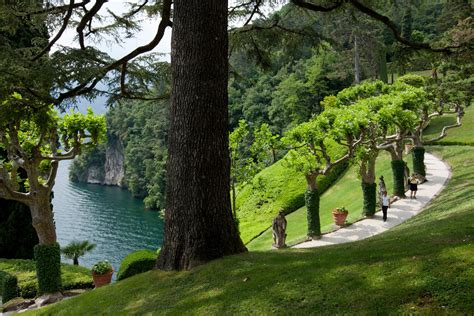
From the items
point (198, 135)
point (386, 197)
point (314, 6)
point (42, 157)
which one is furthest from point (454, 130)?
point (198, 135)

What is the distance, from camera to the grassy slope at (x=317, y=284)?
3898mm

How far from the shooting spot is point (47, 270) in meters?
12.3

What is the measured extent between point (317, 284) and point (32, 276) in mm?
13208

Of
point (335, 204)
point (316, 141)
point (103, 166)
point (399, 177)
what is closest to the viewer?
point (316, 141)

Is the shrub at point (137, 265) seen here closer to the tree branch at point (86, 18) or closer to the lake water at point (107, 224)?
the tree branch at point (86, 18)

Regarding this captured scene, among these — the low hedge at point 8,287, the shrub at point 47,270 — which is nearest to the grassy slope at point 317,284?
the shrub at point 47,270

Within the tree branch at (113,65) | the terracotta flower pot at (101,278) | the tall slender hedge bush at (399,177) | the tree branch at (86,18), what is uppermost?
the tree branch at (86,18)

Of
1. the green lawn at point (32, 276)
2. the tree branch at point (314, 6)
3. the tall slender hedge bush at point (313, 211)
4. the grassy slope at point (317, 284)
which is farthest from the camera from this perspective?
the tall slender hedge bush at point (313, 211)

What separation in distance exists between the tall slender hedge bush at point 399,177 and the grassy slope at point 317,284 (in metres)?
14.4

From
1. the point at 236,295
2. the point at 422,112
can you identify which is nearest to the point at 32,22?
the point at 236,295

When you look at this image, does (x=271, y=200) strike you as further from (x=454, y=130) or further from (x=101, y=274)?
(x=101, y=274)

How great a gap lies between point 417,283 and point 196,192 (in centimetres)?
309

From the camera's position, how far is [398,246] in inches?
220

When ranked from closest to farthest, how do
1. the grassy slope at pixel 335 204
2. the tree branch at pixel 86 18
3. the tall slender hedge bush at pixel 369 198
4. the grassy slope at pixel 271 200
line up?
the tree branch at pixel 86 18
the tall slender hedge bush at pixel 369 198
the grassy slope at pixel 335 204
the grassy slope at pixel 271 200
